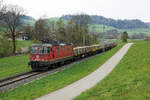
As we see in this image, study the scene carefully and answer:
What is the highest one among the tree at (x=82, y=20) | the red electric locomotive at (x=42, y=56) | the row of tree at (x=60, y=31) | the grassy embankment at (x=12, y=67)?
the tree at (x=82, y=20)

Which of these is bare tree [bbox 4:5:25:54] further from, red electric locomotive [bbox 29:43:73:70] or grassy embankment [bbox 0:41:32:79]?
red electric locomotive [bbox 29:43:73:70]

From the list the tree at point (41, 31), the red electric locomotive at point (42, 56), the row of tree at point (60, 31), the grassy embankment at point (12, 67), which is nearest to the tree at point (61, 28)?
the row of tree at point (60, 31)

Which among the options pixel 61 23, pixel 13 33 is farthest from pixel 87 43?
pixel 13 33

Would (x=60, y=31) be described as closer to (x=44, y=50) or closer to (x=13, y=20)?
(x=13, y=20)

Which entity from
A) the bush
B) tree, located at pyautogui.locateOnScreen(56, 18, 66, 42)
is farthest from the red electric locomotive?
tree, located at pyautogui.locateOnScreen(56, 18, 66, 42)

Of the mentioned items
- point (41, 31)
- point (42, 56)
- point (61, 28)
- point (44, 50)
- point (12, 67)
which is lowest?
point (12, 67)

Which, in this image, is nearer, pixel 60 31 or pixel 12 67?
pixel 12 67

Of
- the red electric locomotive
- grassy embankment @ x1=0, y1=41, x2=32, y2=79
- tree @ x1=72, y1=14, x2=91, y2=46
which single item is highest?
tree @ x1=72, y1=14, x2=91, y2=46

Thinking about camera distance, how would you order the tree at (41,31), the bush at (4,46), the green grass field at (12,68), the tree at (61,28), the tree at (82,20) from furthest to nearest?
the tree at (82,20)
the tree at (61,28)
the tree at (41,31)
the bush at (4,46)
the green grass field at (12,68)

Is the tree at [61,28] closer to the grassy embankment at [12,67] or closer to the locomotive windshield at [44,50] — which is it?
the grassy embankment at [12,67]

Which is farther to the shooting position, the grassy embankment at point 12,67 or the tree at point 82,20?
the tree at point 82,20

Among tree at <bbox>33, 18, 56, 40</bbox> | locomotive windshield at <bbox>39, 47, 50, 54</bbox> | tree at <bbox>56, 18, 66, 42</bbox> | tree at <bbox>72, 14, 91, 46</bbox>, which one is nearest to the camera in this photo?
locomotive windshield at <bbox>39, 47, 50, 54</bbox>

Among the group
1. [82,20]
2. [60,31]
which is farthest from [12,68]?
[82,20]

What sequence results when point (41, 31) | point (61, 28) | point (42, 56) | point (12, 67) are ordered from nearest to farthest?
point (42, 56) < point (12, 67) < point (41, 31) < point (61, 28)
